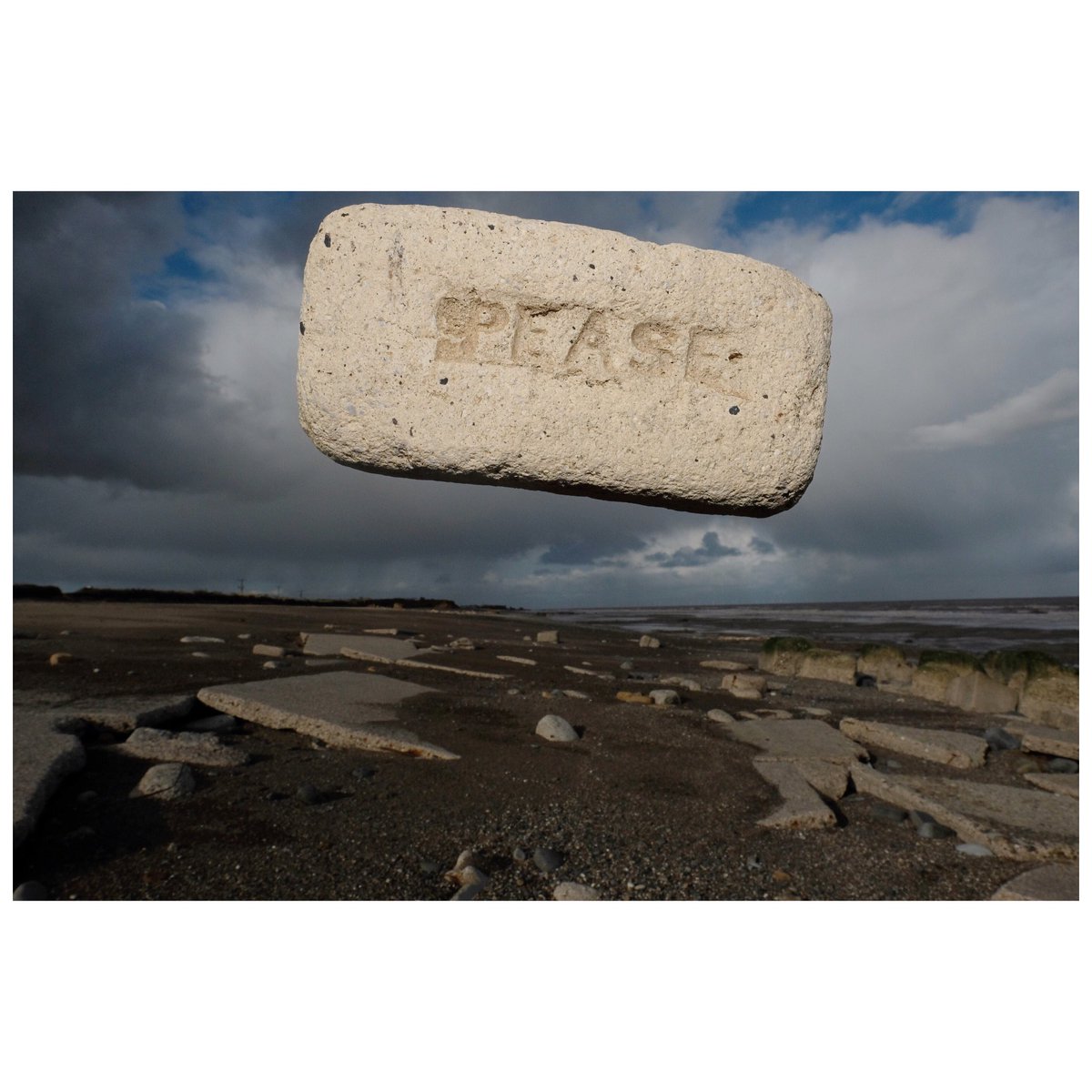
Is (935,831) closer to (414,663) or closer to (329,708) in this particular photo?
(329,708)

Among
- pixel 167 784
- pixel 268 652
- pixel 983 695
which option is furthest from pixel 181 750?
pixel 983 695

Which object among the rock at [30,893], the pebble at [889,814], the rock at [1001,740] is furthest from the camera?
the rock at [1001,740]

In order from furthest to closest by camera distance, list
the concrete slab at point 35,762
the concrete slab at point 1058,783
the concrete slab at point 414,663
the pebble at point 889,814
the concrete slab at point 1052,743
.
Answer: the concrete slab at point 414,663, the concrete slab at point 1052,743, the concrete slab at point 1058,783, the pebble at point 889,814, the concrete slab at point 35,762

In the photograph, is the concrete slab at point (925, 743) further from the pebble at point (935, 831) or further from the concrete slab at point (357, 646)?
the concrete slab at point (357, 646)

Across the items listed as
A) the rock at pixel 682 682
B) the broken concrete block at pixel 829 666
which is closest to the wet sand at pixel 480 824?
the rock at pixel 682 682

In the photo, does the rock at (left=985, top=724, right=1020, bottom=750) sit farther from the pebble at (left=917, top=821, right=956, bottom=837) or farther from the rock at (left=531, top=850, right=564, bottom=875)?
the rock at (left=531, top=850, right=564, bottom=875)

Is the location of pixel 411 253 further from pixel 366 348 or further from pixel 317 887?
pixel 317 887

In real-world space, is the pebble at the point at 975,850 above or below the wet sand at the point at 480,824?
below
